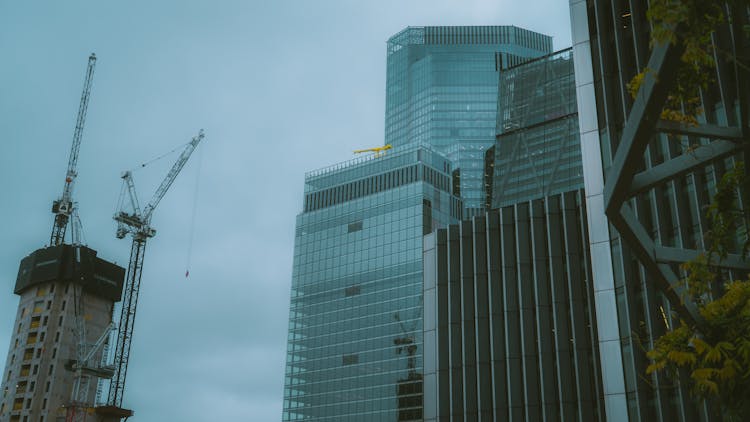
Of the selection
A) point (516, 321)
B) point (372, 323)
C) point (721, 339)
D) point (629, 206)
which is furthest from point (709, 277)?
point (372, 323)

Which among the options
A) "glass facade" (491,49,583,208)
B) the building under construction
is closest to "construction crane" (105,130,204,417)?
the building under construction

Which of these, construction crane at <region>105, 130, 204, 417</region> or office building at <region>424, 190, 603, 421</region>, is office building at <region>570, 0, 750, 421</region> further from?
construction crane at <region>105, 130, 204, 417</region>

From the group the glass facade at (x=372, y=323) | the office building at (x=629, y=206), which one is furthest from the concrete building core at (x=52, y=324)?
the office building at (x=629, y=206)

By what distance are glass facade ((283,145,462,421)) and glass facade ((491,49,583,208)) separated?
236 feet

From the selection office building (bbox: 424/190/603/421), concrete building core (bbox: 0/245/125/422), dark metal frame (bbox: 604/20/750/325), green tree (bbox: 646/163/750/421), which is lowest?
green tree (bbox: 646/163/750/421)

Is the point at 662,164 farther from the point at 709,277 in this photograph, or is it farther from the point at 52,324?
the point at 52,324

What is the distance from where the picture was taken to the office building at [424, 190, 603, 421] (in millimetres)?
60219

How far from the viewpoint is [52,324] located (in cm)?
17088

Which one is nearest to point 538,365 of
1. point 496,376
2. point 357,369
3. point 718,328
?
point 496,376

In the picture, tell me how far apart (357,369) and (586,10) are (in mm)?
142032

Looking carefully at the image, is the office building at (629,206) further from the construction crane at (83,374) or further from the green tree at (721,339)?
the construction crane at (83,374)

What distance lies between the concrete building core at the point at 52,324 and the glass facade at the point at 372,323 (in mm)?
46273

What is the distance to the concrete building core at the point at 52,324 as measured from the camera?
A: 16350cm

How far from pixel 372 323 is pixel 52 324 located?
229ft
